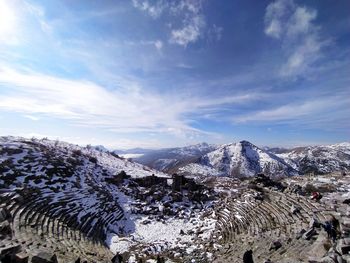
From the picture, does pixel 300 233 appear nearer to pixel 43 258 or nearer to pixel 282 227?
pixel 282 227

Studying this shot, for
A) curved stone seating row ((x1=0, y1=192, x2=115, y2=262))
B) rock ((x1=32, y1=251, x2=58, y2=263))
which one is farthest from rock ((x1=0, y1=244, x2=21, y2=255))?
rock ((x1=32, y1=251, x2=58, y2=263))

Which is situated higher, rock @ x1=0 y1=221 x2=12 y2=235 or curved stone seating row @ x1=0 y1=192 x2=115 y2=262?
rock @ x1=0 y1=221 x2=12 y2=235

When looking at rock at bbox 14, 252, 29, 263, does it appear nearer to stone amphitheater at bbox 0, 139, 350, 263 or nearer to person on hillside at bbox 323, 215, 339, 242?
stone amphitheater at bbox 0, 139, 350, 263

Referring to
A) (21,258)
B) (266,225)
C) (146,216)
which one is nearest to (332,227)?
(266,225)

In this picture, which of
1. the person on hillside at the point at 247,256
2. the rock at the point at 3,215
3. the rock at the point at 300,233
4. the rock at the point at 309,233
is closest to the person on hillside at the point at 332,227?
the rock at the point at 309,233

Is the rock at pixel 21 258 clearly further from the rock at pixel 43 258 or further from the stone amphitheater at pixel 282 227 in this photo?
the stone amphitheater at pixel 282 227

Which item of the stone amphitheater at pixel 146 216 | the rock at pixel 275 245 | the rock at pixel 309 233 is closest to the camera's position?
the stone amphitheater at pixel 146 216

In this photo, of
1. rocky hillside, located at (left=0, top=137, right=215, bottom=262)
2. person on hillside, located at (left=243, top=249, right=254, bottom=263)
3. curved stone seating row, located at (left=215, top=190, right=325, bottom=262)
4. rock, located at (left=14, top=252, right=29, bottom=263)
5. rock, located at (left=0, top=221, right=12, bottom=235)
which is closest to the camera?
rock, located at (left=14, top=252, right=29, bottom=263)

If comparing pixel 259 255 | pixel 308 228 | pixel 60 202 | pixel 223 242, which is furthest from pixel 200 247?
pixel 60 202

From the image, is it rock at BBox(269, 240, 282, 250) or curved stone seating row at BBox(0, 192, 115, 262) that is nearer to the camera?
curved stone seating row at BBox(0, 192, 115, 262)

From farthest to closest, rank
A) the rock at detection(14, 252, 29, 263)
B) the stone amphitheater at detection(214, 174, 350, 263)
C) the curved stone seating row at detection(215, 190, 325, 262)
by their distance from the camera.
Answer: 1. the curved stone seating row at detection(215, 190, 325, 262)
2. the stone amphitheater at detection(214, 174, 350, 263)
3. the rock at detection(14, 252, 29, 263)

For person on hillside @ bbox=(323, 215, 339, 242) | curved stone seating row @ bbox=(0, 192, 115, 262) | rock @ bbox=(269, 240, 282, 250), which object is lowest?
curved stone seating row @ bbox=(0, 192, 115, 262)

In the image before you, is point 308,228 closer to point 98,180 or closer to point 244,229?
point 244,229

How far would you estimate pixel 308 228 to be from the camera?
1902cm
